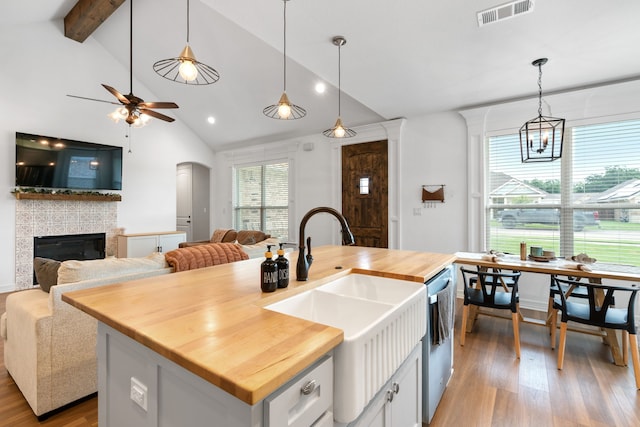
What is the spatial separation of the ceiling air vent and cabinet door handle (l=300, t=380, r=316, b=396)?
278cm

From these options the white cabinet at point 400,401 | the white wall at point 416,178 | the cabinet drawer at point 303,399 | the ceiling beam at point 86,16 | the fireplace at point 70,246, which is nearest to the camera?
the cabinet drawer at point 303,399

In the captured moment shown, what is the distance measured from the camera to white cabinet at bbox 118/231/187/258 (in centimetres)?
579

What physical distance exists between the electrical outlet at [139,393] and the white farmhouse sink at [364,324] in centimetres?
49

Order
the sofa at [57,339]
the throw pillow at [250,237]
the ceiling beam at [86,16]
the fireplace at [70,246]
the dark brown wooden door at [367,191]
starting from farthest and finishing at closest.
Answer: the throw pillow at [250,237] → the dark brown wooden door at [367,191] → the fireplace at [70,246] → the ceiling beam at [86,16] → the sofa at [57,339]

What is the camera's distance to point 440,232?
4.68 m

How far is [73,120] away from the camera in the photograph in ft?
17.8

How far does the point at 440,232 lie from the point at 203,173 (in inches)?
262

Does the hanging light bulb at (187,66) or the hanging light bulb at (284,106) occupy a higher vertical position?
the hanging light bulb at (187,66)

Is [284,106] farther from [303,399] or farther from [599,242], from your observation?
[599,242]

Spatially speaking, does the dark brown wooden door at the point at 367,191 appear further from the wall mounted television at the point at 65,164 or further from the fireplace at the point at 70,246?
the fireplace at the point at 70,246

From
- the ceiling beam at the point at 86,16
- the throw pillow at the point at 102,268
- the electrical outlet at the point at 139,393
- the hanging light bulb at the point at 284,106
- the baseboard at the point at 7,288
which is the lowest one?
the baseboard at the point at 7,288

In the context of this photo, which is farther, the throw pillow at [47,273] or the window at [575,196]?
the window at [575,196]

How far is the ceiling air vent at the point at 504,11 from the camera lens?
2.21 m

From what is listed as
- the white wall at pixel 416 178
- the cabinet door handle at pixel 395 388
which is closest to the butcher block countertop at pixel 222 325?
the cabinet door handle at pixel 395 388
